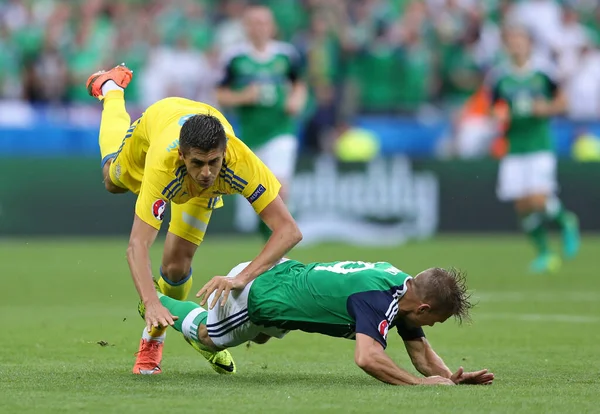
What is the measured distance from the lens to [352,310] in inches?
263

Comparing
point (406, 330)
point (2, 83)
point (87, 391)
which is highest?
point (2, 83)

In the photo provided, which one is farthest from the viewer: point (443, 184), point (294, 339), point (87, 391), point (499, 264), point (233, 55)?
point (443, 184)

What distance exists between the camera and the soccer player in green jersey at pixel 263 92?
14.0 metres

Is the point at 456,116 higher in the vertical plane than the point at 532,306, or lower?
higher

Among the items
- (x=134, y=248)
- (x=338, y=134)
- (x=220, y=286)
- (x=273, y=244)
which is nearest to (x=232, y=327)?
(x=220, y=286)

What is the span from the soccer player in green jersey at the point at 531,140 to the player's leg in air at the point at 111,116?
22.5 ft

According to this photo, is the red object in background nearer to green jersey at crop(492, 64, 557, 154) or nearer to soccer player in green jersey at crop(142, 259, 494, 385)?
green jersey at crop(492, 64, 557, 154)

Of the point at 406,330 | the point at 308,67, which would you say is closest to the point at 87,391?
the point at 406,330

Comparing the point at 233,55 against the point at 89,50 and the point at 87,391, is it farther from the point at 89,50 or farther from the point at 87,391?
the point at 87,391

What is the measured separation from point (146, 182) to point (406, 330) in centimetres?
169

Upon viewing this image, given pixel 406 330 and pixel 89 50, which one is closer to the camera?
pixel 406 330

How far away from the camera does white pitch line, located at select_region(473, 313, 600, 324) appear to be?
10.3 meters

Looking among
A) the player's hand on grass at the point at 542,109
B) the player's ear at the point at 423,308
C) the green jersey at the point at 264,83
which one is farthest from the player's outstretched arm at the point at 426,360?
the player's hand on grass at the point at 542,109

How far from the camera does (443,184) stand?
18297 millimetres
